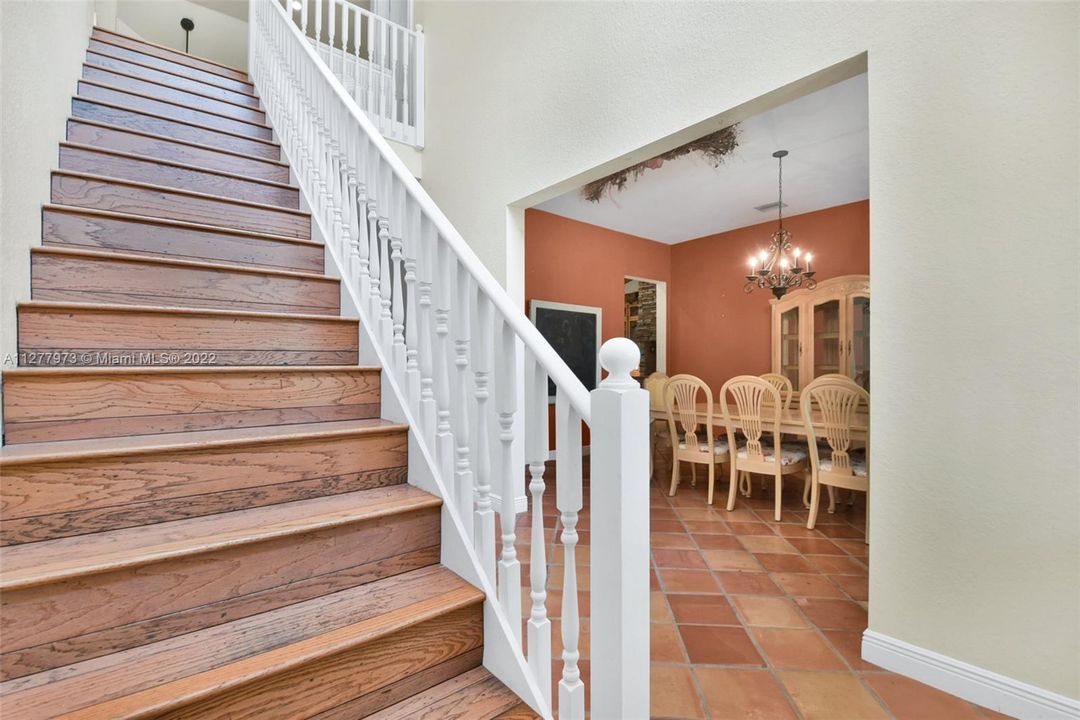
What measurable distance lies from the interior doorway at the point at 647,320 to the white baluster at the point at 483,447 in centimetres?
A: 498

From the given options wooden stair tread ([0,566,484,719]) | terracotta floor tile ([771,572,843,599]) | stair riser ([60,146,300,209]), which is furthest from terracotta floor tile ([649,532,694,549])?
stair riser ([60,146,300,209])

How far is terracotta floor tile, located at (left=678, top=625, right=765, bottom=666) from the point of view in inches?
69.5

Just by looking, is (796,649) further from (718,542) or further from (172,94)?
(172,94)

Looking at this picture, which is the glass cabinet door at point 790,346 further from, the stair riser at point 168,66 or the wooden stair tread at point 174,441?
the stair riser at point 168,66

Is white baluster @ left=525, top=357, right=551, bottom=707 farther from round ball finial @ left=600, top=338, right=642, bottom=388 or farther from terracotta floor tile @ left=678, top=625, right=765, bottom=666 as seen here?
terracotta floor tile @ left=678, top=625, right=765, bottom=666

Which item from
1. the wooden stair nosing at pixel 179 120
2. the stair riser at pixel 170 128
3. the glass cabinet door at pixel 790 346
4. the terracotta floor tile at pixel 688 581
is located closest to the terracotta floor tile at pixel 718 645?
the terracotta floor tile at pixel 688 581

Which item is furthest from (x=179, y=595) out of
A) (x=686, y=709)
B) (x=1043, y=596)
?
(x=1043, y=596)

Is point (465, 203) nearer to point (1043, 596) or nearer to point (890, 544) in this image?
point (890, 544)

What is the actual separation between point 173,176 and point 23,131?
3.00 ft

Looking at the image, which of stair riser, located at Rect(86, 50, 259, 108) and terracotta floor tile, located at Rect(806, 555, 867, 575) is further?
stair riser, located at Rect(86, 50, 259, 108)

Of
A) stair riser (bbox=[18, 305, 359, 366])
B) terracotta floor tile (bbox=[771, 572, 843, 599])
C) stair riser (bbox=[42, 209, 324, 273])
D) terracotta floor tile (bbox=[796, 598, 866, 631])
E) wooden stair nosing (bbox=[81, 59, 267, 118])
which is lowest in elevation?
terracotta floor tile (bbox=[796, 598, 866, 631])

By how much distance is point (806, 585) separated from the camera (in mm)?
2332

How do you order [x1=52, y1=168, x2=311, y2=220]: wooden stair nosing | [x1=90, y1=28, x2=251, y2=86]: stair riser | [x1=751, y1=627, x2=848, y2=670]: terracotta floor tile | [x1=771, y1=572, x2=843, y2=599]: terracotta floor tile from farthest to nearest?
[x1=90, y1=28, x2=251, y2=86]: stair riser, [x1=771, y1=572, x2=843, y2=599]: terracotta floor tile, [x1=52, y1=168, x2=311, y2=220]: wooden stair nosing, [x1=751, y1=627, x2=848, y2=670]: terracotta floor tile

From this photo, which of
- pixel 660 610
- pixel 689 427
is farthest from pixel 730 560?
pixel 689 427
